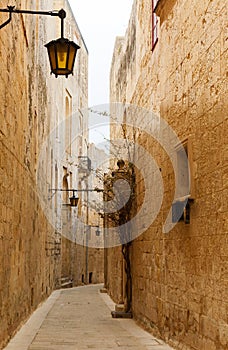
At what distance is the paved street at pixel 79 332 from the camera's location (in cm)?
738

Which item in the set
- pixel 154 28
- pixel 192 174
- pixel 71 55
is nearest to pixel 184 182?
pixel 192 174

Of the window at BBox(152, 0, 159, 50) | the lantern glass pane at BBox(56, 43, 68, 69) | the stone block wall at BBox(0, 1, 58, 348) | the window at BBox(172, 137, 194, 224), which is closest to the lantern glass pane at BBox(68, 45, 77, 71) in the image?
the lantern glass pane at BBox(56, 43, 68, 69)

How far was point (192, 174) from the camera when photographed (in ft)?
20.3

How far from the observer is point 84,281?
91.0 ft

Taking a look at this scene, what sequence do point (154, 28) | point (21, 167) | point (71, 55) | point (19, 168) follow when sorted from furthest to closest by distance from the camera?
point (21, 167), point (154, 28), point (19, 168), point (71, 55)

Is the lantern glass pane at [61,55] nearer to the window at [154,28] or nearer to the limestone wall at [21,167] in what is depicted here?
the limestone wall at [21,167]

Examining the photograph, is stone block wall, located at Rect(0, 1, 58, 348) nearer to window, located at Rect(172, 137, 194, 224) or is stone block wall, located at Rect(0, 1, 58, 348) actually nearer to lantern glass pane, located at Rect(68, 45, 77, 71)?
lantern glass pane, located at Rect(68, 45, 77, 71)

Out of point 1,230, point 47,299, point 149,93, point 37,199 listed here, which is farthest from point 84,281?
point 1,230

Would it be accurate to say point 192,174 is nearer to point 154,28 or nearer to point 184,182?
point 184,182

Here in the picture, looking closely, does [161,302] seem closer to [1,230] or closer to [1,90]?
[1,230]

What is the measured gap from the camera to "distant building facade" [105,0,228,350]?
5.26 metres

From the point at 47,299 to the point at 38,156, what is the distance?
15.7 feet

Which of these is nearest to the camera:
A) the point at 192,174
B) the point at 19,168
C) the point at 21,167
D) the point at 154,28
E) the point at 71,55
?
the point at 71,55

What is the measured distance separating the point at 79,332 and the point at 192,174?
3.82m
